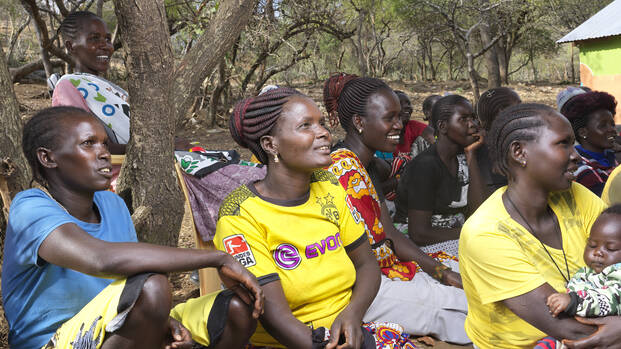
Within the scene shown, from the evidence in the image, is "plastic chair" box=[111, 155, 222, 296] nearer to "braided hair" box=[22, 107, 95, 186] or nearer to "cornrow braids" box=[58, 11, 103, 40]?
"cornrow braids" box=[58, 11, 103, 40]

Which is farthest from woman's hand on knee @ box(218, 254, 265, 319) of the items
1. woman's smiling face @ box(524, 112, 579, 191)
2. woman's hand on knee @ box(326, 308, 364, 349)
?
woman's smiling face @ box(524, 112, 579, 191)

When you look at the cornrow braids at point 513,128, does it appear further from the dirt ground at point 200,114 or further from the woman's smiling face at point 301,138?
the dirt ground at point 200,114

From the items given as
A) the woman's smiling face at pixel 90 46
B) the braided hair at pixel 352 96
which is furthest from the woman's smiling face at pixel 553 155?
the woman's smiling face at pixel 90 46

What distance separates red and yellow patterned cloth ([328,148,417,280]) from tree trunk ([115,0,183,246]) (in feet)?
3.15

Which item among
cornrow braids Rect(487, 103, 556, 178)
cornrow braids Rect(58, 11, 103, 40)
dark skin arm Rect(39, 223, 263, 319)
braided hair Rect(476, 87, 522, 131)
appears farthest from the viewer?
braided hair Rect(476, 87, 522, 131)

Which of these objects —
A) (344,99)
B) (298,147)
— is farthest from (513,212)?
(344,99)

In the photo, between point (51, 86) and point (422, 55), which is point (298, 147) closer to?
point (51, 86)

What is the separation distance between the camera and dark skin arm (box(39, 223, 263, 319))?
185 centimetres

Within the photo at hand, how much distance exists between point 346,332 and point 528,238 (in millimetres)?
810

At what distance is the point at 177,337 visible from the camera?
200cm

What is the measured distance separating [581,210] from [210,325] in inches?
63.4

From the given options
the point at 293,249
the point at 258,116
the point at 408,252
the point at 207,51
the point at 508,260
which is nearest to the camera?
the point at 508,260

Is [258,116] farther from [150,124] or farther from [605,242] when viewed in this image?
[605,242]

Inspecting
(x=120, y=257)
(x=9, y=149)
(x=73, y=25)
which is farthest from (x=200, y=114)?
(x=120, y=257)
